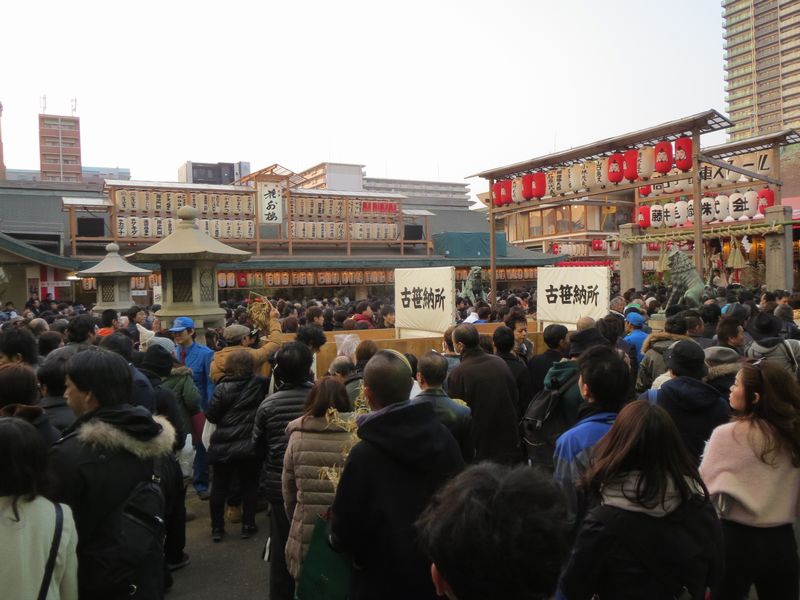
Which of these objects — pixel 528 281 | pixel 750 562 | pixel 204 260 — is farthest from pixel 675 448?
pixel 528 281

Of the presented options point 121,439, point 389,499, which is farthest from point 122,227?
point 389,499

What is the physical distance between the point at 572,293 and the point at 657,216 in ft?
50.2

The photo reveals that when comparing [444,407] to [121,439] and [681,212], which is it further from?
[681,212]

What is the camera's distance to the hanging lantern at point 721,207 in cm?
1842

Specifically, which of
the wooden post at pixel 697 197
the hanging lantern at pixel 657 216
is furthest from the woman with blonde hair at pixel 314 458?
the hanging lantern at pixel 657 216

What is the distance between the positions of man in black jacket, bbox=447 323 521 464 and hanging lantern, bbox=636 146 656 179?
10.8m

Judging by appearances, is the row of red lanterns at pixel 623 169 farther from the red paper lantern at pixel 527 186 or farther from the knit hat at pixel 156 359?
the knit hat at pixel 156 359

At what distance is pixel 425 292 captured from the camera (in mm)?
8312

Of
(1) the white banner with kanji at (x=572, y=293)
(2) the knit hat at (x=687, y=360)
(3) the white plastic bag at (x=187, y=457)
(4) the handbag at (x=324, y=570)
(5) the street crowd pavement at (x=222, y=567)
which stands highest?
(1) the white banner with kanji at (x=572, y=293)

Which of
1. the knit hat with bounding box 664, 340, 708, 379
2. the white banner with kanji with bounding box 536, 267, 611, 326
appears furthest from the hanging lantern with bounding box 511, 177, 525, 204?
the knit hat with bounding box 664, 340, 708, 379

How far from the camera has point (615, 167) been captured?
14.5m

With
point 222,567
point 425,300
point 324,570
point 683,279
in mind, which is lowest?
point 222,567

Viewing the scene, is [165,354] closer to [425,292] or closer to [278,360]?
[278,360]

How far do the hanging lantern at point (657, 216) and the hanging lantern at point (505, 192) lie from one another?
279 inches
